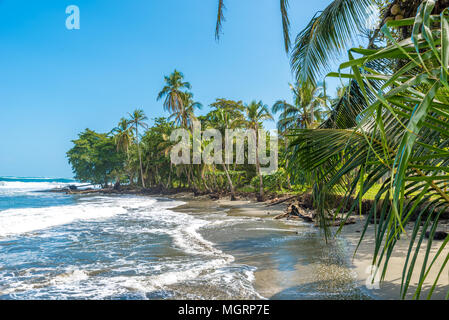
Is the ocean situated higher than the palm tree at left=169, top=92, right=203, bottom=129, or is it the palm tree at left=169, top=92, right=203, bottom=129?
the palm tree at left=169, top=92, right=203, bottom=129

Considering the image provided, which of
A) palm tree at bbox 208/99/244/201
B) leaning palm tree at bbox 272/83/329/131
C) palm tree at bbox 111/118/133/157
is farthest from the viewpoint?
palm tree at bbox 111/118/133/157

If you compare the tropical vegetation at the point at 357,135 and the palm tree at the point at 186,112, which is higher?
the palm tree at the point at 186,112

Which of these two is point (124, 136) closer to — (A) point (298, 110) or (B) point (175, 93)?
(B) point (175, 93)

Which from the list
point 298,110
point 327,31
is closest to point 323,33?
point 327,31

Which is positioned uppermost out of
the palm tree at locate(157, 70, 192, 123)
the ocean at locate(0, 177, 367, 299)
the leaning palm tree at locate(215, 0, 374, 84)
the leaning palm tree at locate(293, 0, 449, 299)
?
the palm tree at locate(157, 70, 192, 123)

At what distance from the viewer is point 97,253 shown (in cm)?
732

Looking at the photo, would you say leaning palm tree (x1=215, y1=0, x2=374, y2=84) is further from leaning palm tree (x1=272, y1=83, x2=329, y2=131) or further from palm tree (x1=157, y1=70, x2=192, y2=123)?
palm tree (x1=157, y1=70, x2=192, y2=123)

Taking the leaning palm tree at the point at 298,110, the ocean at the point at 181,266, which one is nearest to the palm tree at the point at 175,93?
the leaning palm tree at the point at 298,110

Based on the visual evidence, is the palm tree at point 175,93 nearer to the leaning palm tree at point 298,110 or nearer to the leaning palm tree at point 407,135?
the leaning palm tree at point 298,110

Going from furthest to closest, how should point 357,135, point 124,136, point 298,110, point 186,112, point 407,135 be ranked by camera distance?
point 124,136
point 186,112
point 298,110
point 357,135
point 407,135

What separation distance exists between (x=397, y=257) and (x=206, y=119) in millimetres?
27848

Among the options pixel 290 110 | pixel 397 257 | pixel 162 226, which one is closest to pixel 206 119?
pixel 290 110

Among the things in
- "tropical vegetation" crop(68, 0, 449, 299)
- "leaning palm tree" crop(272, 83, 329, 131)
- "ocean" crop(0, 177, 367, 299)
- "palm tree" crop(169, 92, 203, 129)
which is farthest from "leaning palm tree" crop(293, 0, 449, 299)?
"palm tree" crop(169, 92, 203, 129)
